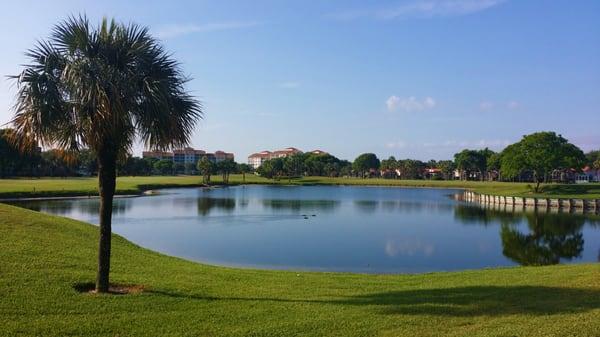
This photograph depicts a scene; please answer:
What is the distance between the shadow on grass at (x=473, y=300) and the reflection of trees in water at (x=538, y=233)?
16503mm

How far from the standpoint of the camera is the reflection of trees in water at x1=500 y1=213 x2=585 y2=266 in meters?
30.5

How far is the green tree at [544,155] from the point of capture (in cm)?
8925

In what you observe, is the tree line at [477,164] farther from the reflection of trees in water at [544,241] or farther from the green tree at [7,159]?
the reflection of trees in water at [544,241]

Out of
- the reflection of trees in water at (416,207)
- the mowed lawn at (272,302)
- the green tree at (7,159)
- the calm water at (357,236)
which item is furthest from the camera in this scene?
the green tree at (7,159)

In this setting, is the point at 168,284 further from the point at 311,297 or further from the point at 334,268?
the point at 334,268

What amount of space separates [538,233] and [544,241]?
5.18m

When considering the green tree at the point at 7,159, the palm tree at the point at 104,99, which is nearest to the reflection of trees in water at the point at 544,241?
the palm tree at the point at 104,99

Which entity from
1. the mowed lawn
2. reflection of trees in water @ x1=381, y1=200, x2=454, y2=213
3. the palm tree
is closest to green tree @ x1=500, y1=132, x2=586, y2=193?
reflection of trees in water @ x1=381, y1=200, x2=454, y2=213

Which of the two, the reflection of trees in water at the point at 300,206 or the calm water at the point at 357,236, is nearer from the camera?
the calm water at the point at 357,236

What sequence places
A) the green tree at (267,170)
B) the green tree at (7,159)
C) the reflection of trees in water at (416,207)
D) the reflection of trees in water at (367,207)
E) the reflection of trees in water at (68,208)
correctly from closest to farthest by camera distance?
the reflection of trees in water at (68,208) → the reflection of trees in water at (367,207) → the reflection of trees in water at (416,207) → the green tree at (7,159) → the green tree at (267,170)

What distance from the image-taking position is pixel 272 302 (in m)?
11.7

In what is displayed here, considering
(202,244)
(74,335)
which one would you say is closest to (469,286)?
(74,335)

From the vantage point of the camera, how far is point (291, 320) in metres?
10.0

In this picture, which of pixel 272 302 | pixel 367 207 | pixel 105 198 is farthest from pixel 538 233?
pixel 105 198
